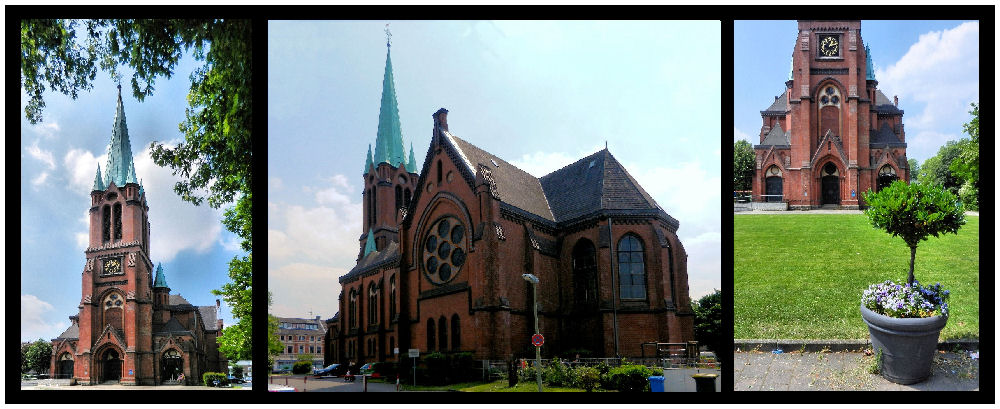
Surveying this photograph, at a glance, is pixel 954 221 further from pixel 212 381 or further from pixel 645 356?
pixel 212 381

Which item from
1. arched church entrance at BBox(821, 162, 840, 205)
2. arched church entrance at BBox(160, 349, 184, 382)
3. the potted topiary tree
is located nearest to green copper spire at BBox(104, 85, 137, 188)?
arched church entrance at BBox(160, 349, 184, 382)

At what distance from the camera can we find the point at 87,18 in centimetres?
1112

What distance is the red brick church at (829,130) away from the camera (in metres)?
12.0

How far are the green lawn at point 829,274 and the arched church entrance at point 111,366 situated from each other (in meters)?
13.1

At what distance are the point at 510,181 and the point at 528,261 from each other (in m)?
2.93

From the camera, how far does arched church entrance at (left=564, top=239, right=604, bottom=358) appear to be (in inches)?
791

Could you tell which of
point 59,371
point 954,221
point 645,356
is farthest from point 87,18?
point 645,356

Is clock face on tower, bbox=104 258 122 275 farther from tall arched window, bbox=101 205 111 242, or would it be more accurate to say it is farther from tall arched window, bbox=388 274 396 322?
tall arched window, bbox=388 274 396 322

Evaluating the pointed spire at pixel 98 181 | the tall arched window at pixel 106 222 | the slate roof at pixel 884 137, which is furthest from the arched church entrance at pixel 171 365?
the slate roof at pixel 884 137

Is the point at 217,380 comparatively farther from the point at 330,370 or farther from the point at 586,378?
the point at 330,370

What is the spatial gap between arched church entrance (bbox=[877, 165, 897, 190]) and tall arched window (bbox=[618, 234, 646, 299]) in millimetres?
8253

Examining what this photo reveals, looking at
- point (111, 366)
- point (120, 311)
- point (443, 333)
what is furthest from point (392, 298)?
point (111, 366)

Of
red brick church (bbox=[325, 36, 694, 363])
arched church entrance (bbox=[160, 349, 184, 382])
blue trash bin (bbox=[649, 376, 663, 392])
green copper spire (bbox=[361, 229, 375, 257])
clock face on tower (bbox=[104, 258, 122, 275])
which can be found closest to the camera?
blue trash bin (bbox=[649, 376, 663, 392])

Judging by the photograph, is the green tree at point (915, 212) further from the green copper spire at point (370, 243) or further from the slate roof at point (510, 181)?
the green copper spire at point (370, 243)
